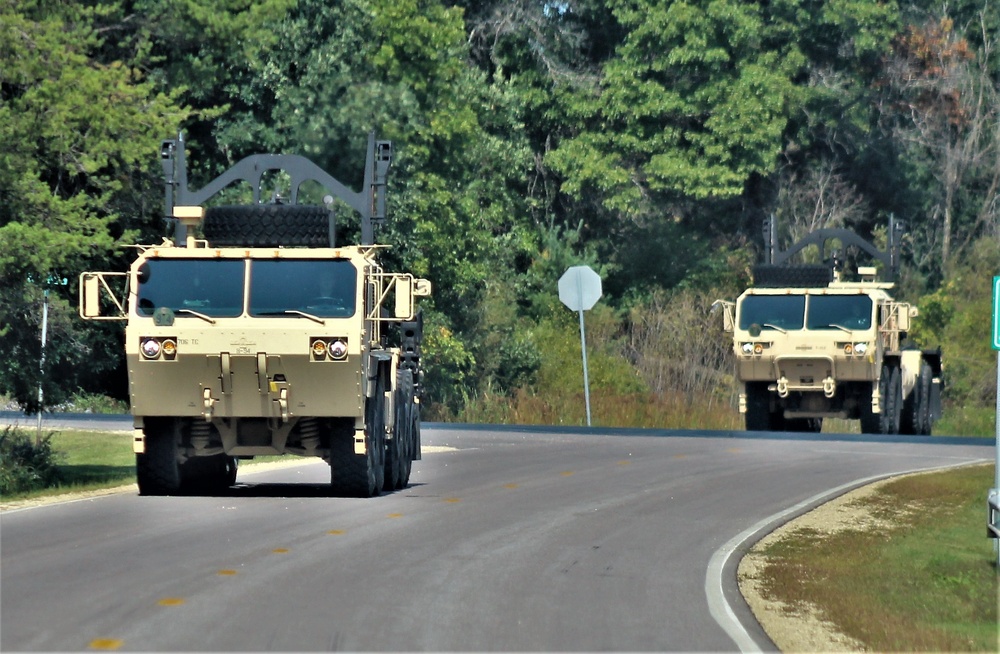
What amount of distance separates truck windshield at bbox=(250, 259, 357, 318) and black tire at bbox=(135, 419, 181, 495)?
5.56 feet

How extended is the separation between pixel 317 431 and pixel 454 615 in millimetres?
8573

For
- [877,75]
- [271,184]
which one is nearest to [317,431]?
[271,184]

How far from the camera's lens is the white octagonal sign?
1644 inches

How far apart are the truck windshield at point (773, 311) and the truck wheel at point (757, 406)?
176cm

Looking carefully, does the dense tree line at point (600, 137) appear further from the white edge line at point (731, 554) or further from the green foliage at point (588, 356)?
the white edge line at point (731, 554)

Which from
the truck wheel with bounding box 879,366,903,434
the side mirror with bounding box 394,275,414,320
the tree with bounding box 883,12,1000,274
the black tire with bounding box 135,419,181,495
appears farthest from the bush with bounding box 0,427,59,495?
the tree with bounding box 883,12,1000,274

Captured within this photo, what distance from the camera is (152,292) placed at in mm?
19375

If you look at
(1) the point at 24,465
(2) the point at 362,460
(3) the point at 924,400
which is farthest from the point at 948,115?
(2) the point at 362,460

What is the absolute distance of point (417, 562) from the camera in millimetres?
14352

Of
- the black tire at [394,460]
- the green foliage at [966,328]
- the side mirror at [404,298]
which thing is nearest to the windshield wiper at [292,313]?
the side mirror at [404,298]

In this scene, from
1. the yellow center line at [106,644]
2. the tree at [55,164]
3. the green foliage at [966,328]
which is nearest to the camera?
the yellow center line at [106,644]

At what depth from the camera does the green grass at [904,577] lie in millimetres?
11727

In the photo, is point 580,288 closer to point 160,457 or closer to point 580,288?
point 580,288

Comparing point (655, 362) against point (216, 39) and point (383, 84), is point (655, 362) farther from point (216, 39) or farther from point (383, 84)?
→ point (216, 39)
